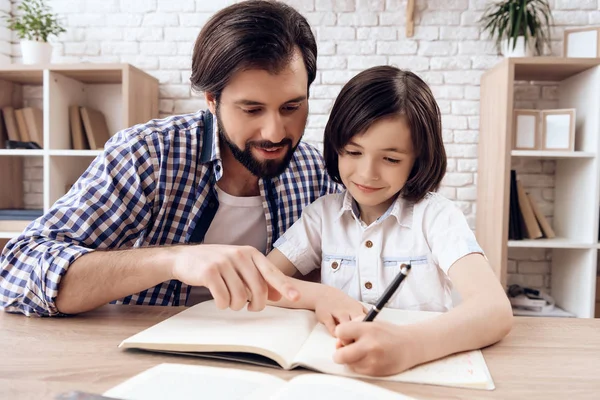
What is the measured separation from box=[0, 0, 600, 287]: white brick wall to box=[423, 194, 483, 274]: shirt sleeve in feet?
5.45

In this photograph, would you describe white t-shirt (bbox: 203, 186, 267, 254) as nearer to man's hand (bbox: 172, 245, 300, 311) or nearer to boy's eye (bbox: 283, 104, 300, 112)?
boy's eye (bbox: 283, 104, 300, 112)

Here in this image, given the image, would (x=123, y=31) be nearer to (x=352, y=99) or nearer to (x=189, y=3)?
(x=189, y=3)

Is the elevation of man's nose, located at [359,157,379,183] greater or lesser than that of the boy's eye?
lesser

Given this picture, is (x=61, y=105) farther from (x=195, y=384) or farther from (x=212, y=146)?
(x=195, y=384)

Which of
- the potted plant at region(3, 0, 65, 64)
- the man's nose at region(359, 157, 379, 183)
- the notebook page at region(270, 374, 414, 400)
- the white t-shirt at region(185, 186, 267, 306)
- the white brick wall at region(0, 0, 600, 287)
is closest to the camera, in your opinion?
the notebook page at region(270, 374, 414, 400)

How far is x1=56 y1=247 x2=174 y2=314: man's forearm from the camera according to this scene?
923 millimetres

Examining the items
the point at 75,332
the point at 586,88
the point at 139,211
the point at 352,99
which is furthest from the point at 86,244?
the point at 586,88

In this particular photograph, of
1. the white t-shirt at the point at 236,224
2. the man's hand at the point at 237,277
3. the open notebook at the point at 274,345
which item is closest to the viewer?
the open notebook at the point at 274,345

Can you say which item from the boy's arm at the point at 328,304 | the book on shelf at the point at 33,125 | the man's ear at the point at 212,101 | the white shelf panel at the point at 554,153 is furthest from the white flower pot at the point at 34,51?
the white shelf panel at the point at 554,153

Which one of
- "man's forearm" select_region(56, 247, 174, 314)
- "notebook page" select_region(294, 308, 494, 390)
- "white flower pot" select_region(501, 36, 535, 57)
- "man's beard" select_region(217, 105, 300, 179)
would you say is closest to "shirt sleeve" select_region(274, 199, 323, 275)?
"man's beard" select_region(217, 105, 300, 179)

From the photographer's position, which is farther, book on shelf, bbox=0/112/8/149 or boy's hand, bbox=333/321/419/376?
book on shelf, bbox=0/112/8/149

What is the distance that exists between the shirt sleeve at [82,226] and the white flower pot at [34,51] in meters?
1.63

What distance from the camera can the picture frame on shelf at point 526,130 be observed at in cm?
243

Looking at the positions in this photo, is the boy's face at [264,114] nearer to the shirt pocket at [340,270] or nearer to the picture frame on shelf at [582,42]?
the shirt pocket at [340,270]
